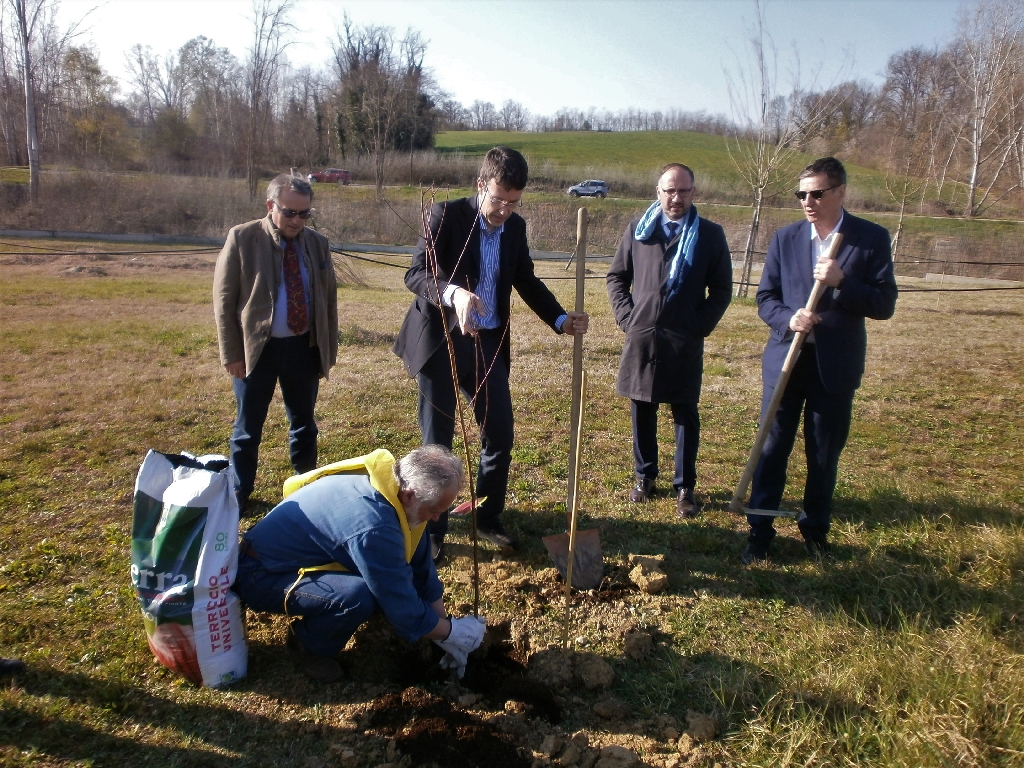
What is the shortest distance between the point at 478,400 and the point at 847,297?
1.84 metres

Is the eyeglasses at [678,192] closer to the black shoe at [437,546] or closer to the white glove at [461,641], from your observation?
the black shoe at [437,546]

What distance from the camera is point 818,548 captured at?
3555mm

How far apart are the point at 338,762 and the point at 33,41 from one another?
1309 inches

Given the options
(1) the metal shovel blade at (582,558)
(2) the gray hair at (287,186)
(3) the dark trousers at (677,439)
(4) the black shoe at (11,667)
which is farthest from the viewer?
(3) the dark trousers at (677,439)

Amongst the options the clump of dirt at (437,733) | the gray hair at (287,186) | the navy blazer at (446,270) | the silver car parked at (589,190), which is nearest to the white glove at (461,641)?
the clump of dirt at (437,733)

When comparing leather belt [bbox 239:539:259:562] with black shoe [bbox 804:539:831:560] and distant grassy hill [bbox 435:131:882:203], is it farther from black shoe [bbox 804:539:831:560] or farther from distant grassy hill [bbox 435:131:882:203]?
distant grassy hill [bbox 435:131:882:203]

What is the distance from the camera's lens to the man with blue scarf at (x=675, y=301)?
3.79 meters

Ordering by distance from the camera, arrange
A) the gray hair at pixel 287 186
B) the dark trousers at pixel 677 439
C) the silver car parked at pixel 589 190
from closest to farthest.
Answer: the gray hair at pixel 287 186
the dark trousers at pixel 677 439
the silver car parked at pixel 589 190

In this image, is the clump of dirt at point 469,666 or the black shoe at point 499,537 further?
the black shoe at point 499,537

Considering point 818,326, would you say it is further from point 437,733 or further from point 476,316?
point 437,733

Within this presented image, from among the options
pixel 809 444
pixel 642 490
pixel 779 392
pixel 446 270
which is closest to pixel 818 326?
pixel 779 392

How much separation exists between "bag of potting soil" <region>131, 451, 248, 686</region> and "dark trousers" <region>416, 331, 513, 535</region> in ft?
3.59

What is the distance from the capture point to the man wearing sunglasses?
351 centimetres

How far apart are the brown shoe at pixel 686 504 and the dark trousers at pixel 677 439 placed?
0.04 m
